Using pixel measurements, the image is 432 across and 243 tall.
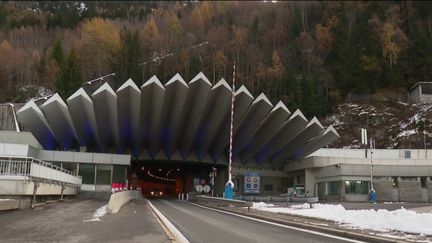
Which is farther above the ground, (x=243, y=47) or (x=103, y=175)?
(x=243, y=47)

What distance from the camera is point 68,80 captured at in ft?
284

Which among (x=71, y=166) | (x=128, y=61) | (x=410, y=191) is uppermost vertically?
(x=128, y=61)

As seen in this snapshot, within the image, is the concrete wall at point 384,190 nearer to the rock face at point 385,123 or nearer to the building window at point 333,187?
the building window at point 333,187

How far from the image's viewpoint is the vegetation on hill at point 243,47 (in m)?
94.3

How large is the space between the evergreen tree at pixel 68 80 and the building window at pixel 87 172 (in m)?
35.2

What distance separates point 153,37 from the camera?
115688 mm

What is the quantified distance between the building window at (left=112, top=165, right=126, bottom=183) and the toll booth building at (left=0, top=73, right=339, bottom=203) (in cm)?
12

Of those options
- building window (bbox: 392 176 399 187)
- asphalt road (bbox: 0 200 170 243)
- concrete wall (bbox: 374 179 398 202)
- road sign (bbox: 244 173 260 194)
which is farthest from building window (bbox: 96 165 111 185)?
asphalt road (bbox: 0 200 170 243)

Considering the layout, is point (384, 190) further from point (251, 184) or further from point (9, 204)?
point (9, 204)

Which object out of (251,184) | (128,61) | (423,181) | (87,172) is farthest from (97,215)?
(128,61)

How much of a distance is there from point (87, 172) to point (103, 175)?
1.87 metres

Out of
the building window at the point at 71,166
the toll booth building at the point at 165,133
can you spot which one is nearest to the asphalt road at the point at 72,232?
the toll booth building at the point at 165,133

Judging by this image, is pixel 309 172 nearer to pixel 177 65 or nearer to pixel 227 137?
pixel 227 137

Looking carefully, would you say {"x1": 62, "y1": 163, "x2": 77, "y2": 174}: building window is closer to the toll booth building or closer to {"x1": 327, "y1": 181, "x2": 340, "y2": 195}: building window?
the toll booth building
